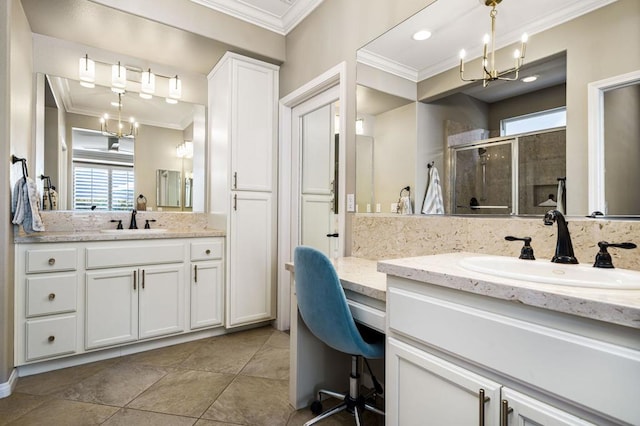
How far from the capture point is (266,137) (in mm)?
2922

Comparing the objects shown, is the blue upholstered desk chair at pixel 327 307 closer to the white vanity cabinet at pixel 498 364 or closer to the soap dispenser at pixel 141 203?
the white vanity cabinet at pixel 498 364

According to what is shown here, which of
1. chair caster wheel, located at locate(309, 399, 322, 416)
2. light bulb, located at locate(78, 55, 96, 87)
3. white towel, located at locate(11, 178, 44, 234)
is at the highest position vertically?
light bulb, located at locate(78, 55, 96, 87)

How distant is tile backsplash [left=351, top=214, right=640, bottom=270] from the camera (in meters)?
1.06

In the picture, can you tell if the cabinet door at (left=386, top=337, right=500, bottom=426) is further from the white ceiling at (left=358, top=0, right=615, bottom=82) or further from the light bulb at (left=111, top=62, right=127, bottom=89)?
the light bulb at (left=111, top=62, right=127, bottom=89)

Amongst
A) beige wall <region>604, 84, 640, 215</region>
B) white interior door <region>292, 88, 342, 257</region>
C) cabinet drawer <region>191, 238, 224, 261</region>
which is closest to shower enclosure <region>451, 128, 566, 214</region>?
beige wall <region>604, 84, 640, 215</region>

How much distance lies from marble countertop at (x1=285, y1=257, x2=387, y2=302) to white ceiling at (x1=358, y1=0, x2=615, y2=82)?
1.04 metres

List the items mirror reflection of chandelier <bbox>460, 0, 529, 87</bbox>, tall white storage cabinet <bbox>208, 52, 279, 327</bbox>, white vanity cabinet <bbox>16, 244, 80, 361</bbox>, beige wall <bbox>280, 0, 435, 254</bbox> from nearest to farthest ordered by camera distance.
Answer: mirror reflection of chandelier <bbox>460, 0, 529, 87</bbox>, beige wall <bbox>280, 0, 435, 254</bbox>, white vanity cabinet <bbox>16, 244, 80, 361</bbox>, tall white storage cabinet <bbox>208, 52, 279, 327</bbox>

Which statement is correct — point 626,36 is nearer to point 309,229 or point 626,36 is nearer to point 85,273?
point 309,229

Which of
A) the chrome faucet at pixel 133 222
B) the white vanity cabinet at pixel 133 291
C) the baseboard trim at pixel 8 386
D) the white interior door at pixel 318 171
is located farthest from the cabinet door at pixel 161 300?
the white interior door at pixel 318 171

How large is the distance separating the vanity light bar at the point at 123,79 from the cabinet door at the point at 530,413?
3.31 meters

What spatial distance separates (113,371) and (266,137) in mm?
2093

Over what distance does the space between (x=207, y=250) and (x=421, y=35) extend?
2195mm

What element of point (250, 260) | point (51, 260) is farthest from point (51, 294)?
point (250, 260)

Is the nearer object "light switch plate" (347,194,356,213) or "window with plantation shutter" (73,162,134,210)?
Answer: "light switch plate" (347,194,356,213)
